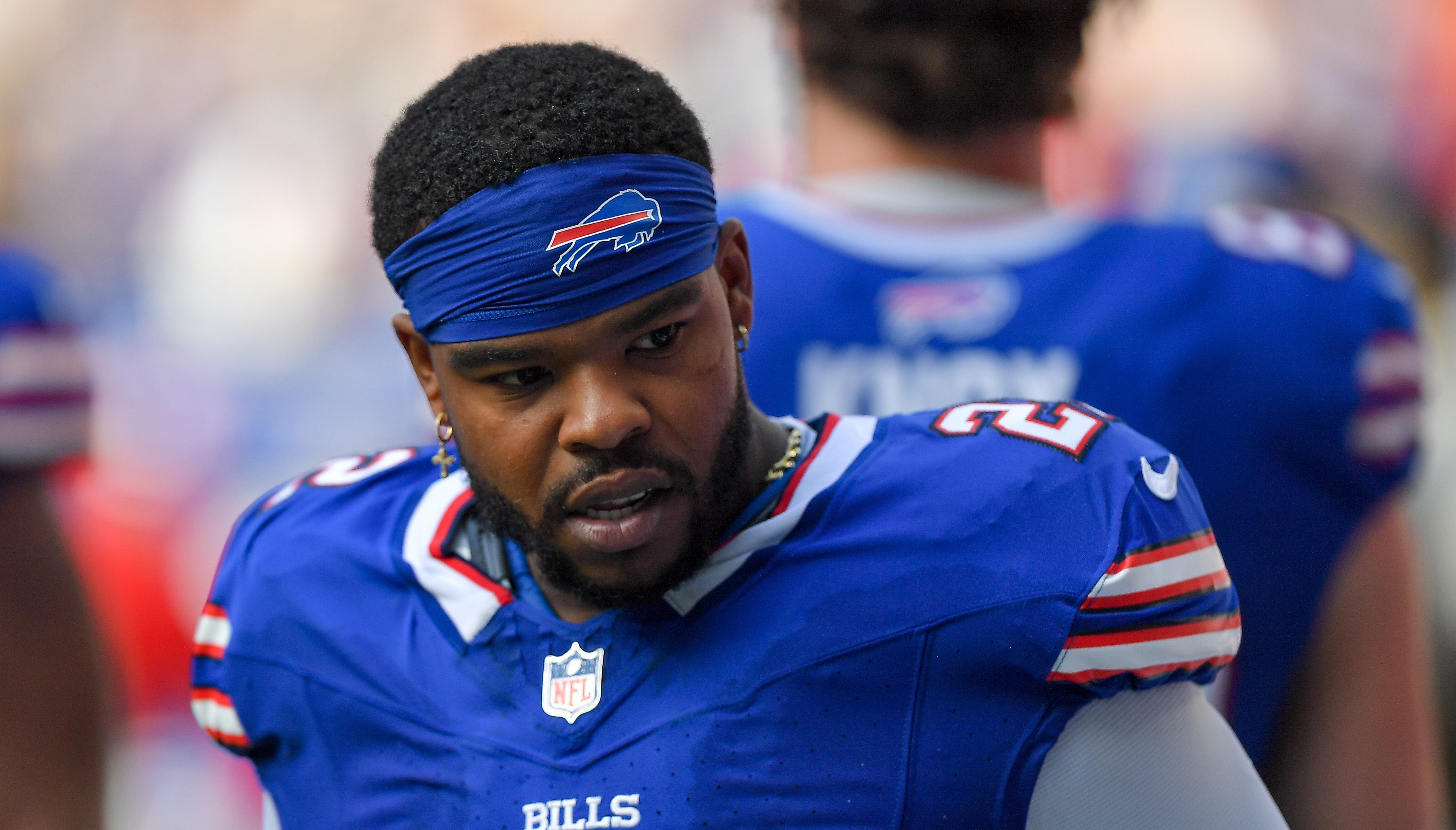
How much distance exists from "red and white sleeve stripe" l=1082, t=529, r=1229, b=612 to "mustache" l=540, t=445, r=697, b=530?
14.9 inches

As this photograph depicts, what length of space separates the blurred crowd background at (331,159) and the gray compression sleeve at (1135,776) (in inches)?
139

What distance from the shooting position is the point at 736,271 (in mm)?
1500

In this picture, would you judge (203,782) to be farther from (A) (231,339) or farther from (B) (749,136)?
(B) (749,136)

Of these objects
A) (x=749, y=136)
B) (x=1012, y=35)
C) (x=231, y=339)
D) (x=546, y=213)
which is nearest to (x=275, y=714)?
(x=546, y=213)

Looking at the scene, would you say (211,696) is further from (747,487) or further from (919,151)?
(919,151)

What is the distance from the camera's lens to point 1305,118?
17.3 feet

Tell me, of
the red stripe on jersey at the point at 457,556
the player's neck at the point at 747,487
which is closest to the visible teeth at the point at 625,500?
the player's neck at the point at 747,487

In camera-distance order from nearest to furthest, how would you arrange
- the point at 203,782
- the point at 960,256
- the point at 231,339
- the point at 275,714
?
1. the point at 275,714
2. the point at 960,256
3. the point at 203,782
4. the point at 231,339

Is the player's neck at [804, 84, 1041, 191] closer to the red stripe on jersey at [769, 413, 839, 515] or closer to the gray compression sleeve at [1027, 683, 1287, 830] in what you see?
the red stripe on jersey at [769, 413, 839, 515]

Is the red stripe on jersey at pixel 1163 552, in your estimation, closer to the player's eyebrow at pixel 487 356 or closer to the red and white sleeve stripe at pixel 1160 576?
the red and white sleeve stripe at pixel 1160 576

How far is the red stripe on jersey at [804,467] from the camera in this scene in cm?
146

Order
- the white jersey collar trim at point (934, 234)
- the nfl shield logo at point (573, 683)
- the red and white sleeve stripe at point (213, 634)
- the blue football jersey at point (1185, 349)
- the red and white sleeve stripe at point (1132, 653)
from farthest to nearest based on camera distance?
the white jersey collar trim at point (934, 234)
the blue football jersey at point (1185, 349)
the red and white sleeve stripe at point (213, 634)
the nfl shield logo at point (573, 683)
the red and white sleeve stripe at point (1132, 653)

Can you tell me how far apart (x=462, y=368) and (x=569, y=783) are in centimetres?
40

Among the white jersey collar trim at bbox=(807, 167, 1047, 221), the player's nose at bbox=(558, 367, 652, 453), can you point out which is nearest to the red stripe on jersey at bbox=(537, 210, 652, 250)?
the player's nose at bbox=(558, 367, 652, 453)
